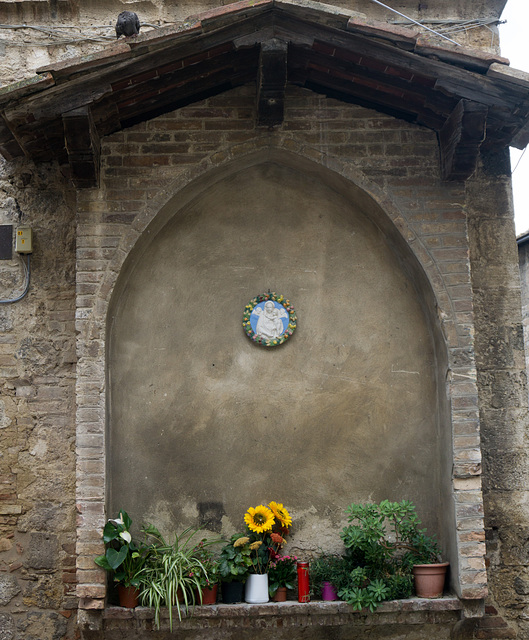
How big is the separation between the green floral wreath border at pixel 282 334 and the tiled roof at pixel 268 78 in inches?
51.6

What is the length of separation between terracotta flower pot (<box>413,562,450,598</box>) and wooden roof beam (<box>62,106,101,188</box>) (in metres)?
3.58

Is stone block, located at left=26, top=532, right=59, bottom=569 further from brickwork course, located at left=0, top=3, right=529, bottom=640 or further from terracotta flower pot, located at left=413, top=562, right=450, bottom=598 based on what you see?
terracotta flower pot, located at left=413, top=562, right=450, bottom=598

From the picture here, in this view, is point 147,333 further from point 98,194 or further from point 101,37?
point 101,37

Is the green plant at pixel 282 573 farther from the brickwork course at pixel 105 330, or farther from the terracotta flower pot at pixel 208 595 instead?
the terracotta flower pot at pixel 208 595

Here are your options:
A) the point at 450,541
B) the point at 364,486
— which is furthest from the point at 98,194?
the point at 450,541

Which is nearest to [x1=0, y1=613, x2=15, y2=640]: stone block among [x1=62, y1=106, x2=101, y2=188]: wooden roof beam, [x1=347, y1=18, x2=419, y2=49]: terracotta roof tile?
[x1=62, y1=106, x2=101, y2=188]: wooden roof beam

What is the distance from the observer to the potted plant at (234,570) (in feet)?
15.5

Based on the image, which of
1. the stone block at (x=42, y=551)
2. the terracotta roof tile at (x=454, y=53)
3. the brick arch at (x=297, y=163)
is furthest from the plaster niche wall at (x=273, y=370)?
the terracotta roof tile at (x=454, y=53)

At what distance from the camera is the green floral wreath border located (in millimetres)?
5379

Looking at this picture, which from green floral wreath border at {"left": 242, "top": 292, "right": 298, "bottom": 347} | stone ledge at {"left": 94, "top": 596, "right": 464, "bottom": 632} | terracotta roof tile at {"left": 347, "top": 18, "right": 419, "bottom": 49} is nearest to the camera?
terracotta roof tile at {"left": 347, "top": 18, "right": 419, "bottom": 49}

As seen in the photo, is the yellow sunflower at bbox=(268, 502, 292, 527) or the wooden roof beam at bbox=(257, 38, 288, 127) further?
the yellow sunflower at bbox=(268, 502, 292, 527)

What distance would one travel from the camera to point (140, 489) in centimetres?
Result: 518

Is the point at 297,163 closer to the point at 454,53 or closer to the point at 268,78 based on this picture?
the point at 268,78

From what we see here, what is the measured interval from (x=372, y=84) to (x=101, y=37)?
7.19ft
